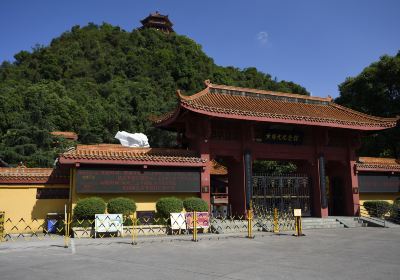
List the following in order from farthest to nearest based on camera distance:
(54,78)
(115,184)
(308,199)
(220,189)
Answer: (54,78) < (220,189) < (308,199) < (115,184)

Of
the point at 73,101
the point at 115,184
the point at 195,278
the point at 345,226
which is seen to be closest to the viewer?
the point at 195,278

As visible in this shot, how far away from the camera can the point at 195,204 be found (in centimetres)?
1759

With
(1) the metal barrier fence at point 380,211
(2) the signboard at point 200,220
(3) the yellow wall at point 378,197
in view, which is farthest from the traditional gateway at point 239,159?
(2) the signboard at point 200,220

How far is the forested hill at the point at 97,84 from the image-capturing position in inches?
1436

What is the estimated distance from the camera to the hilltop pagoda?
9869cm

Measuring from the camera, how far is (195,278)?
7.45 m

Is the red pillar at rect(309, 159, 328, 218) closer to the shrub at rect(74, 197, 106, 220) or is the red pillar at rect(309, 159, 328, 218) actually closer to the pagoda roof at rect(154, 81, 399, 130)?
the pagoda roof at rect(154, 81, 399, 130)

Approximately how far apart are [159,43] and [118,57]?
38.6 feet

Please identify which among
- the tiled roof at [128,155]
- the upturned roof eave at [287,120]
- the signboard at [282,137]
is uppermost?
the upturned roof eave at [287,120]

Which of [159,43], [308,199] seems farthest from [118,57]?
[308,199]

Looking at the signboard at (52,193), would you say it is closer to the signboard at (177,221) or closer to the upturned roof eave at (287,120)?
the signboard at (177,221)

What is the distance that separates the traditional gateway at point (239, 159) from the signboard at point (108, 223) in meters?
1.72

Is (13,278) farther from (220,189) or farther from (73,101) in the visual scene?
(73,101)

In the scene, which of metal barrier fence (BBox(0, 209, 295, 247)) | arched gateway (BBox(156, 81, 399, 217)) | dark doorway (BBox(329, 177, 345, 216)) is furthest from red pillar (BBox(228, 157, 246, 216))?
dark doorway (BBox(329, 177, 345, 216))
